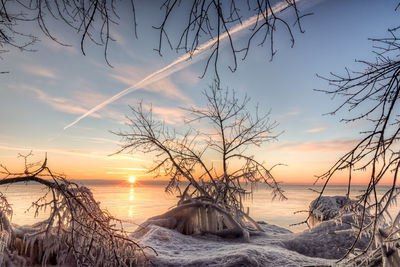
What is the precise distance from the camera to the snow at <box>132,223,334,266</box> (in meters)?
5.62

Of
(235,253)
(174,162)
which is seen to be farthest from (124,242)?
(174,162)

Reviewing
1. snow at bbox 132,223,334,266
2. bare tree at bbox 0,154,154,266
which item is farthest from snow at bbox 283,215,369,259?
bare tree at bbox 0,154,154,266

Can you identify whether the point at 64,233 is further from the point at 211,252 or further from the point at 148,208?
the point at 148,208

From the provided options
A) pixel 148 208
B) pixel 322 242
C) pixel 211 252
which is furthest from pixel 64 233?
pixel 148 208

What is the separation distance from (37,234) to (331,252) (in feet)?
22.2

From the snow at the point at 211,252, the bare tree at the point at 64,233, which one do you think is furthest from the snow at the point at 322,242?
the bare tree at the point at 64,233

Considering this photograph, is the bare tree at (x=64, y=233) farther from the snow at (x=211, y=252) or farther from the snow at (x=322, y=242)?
the snow at (x=322, y=242)

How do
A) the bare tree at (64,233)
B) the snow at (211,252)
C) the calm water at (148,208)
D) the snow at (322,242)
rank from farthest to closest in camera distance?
the calm water at (148,208) → the snow at (322,242) → the snow at (211,252) → the bare tree at (64,233)

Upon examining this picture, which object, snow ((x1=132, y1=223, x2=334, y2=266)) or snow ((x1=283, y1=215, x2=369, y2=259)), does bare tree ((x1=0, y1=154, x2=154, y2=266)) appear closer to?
snow ((x1=132, y1=223, x2=334, y2=266))

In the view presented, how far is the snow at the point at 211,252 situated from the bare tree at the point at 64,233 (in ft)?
2.99

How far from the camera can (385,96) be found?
2904mm

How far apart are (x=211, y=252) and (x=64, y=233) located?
3096 mm

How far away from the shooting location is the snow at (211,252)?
18.5ft

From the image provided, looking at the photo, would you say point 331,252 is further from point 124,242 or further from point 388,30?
point 388,30
